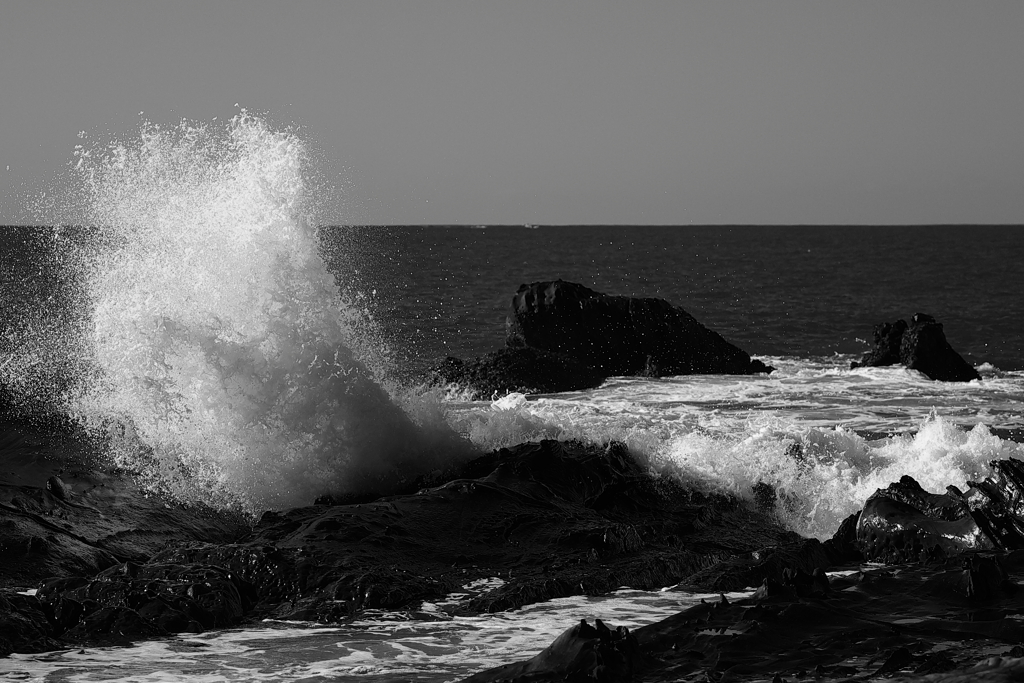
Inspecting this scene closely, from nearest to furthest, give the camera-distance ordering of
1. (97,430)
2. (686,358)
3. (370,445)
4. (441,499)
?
(441,499) → (370,445) → (97,430) → (686,358)

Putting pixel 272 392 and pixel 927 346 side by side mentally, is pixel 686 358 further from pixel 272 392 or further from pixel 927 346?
pixel 272 392

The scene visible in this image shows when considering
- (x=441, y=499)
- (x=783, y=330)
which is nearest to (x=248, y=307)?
(x=441, y=499)

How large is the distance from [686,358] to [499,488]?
47.3ft

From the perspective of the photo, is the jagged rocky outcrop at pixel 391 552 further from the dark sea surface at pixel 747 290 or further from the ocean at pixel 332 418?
the dark sea surface at pixel 747 290

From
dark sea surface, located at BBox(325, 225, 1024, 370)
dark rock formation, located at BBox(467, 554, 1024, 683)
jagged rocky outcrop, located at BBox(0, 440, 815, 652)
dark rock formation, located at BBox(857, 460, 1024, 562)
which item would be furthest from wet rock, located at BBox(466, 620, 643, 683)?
dark sea surface, located at BBox(325, 225, 1024, 370)

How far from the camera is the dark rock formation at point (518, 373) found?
1966 centimetres

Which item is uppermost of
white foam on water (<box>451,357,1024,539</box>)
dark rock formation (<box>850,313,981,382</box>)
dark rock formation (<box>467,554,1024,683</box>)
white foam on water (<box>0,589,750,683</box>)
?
dark rock formation (<box>850,313,981,382</box>)

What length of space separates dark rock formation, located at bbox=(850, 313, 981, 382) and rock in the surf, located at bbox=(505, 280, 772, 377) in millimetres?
2806

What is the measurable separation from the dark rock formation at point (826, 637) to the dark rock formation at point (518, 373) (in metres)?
13.1

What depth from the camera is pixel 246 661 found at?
586 cm

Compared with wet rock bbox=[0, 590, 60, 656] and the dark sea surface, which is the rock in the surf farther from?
wet rock bbox=[0, 590, 60, 656]

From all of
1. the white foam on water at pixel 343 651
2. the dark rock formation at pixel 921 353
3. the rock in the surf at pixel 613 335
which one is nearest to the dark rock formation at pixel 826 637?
the white foam on water at pixel 343 651

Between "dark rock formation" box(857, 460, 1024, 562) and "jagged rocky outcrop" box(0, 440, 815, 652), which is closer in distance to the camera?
"jagged rocky outcrop" box(0, 440, 815, 652)

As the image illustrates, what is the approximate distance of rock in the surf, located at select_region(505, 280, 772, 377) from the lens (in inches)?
894
